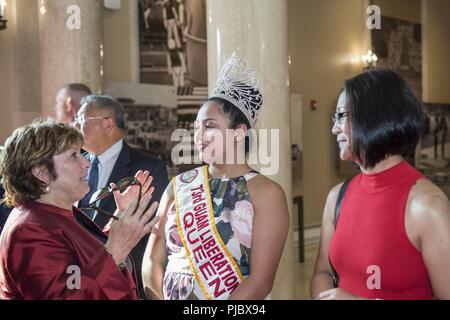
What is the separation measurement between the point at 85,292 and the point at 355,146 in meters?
0.91

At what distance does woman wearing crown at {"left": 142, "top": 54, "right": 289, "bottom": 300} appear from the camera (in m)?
1.69

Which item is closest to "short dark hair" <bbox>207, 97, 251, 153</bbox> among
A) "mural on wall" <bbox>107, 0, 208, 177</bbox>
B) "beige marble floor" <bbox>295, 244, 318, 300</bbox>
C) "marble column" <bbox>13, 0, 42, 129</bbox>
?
"beige marble floor" <bbox>295, 244, 318, 300</bbox>

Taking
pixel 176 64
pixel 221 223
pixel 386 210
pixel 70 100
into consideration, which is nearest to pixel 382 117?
pixel 386 210

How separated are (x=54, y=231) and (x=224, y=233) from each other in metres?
0.53

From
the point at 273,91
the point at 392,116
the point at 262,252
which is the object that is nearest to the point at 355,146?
the point at 392,116

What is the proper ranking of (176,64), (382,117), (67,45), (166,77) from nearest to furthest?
(382,117)
(67,45)
(166,77)
(176,64)

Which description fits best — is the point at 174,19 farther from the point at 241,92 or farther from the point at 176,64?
the point at 241,92

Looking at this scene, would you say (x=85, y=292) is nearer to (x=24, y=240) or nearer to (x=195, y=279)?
(x=24, y=240)

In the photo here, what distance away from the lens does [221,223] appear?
1.74m

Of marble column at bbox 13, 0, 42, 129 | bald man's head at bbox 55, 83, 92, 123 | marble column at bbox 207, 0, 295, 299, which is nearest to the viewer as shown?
marble column at bbox 207, 0, 295, 299

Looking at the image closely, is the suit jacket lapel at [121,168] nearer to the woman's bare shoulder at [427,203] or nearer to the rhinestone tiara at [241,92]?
the rhinestone tiara at [241,92]

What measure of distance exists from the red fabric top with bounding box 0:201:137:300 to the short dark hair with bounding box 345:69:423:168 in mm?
854

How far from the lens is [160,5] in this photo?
216 inches

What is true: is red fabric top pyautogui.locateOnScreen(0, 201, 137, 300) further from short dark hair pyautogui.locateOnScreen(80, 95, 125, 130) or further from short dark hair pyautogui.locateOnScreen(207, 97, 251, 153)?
short dark hair pyautogui.locateOnScreen(80, 95, 125, 130)
